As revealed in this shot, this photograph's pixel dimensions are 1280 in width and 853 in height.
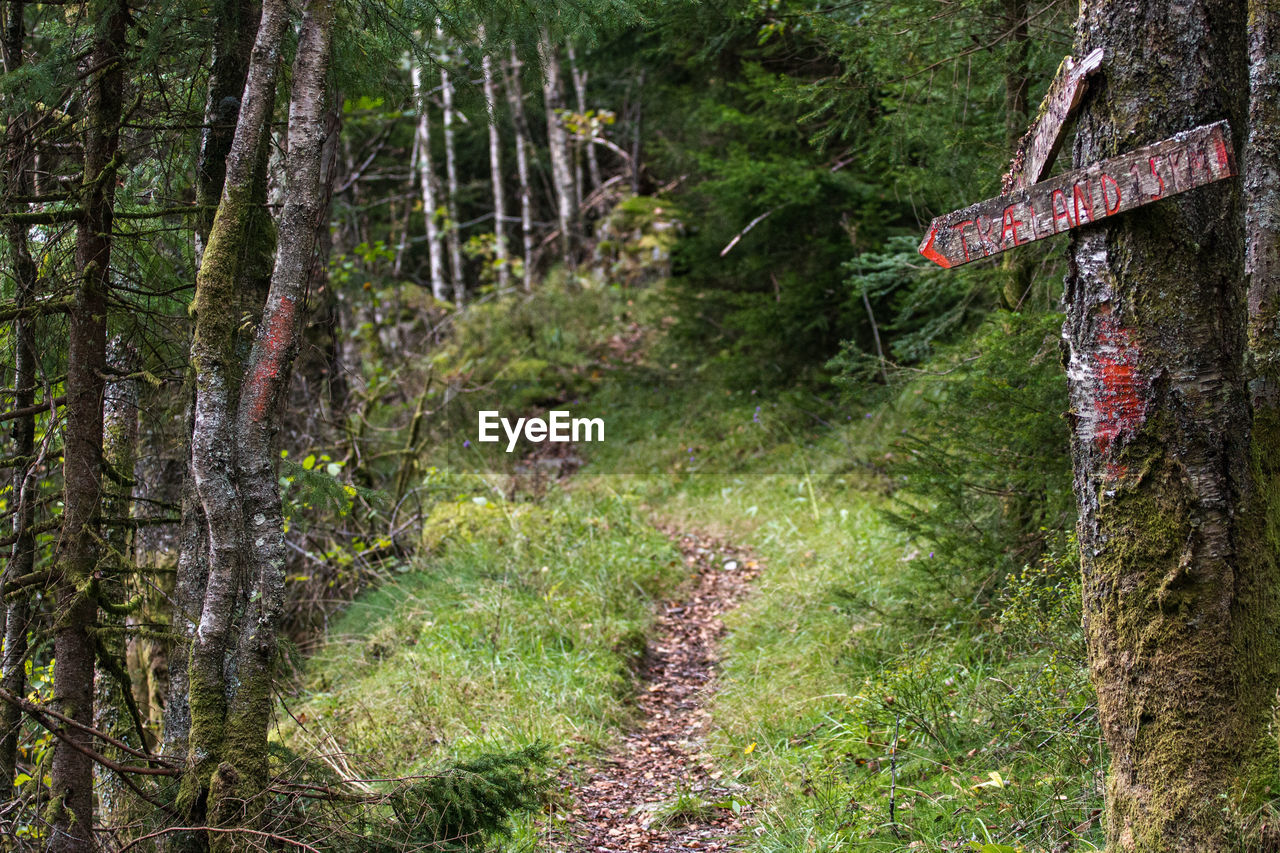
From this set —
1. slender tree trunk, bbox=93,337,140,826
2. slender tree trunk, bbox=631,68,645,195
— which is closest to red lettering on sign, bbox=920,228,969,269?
slender tree trunk, bbox=93,337,140,826

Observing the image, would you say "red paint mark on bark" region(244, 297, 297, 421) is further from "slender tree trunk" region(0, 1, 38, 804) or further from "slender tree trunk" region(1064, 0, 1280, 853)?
"slender tree trunk" region(1064, 0, 1280, 853)

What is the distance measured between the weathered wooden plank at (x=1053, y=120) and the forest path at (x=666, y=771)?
3128 mm

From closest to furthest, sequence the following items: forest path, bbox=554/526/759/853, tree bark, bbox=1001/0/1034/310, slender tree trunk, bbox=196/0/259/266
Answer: slender tree trunk, bbox=196/0/259/266
forest path, bbox=554/526/759/853
tree bark, bbox=1001/0/1034/310

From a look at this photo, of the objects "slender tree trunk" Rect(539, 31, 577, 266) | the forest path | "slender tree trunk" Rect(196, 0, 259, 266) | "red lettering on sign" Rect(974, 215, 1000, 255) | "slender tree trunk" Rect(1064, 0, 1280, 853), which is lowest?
the forest path

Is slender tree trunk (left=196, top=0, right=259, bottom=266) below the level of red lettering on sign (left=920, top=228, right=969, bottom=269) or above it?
above

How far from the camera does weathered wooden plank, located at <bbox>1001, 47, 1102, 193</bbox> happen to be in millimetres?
2773

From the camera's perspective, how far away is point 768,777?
453 centimetres

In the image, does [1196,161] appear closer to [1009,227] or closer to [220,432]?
[1009,227]

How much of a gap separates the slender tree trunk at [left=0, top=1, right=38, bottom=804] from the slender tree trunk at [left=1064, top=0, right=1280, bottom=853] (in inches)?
161

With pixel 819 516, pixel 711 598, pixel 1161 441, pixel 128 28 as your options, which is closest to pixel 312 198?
pixel 128 28

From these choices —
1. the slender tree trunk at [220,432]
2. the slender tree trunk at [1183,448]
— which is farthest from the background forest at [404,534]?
the slender tree trunk at [1183,448]

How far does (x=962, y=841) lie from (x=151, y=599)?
3.73m

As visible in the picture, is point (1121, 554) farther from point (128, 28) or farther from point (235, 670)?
point (128, 28)

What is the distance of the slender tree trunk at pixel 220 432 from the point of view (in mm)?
3143
